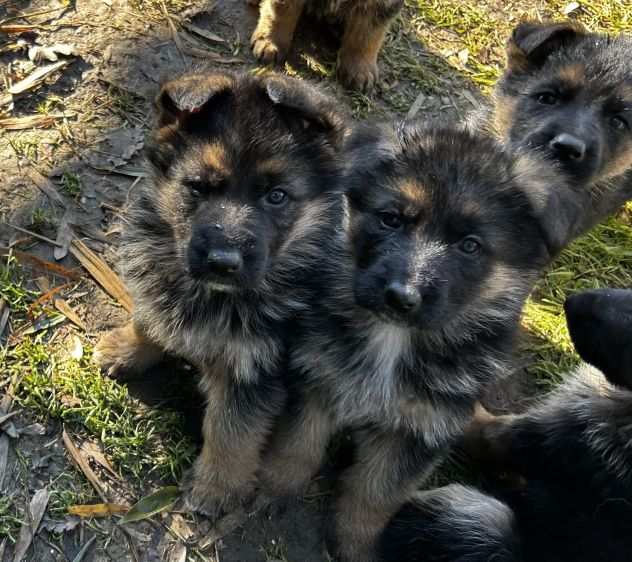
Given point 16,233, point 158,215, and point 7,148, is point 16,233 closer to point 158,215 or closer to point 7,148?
point 7,148

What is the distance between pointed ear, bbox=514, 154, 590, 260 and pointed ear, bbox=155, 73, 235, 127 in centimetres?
123

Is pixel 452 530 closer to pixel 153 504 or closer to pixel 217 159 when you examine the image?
pixel 153 504

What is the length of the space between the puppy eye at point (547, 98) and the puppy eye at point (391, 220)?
1.84 metres

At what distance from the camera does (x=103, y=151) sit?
14.7 feet

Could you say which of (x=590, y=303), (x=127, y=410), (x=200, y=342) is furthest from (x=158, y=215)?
(x=590, y=303)

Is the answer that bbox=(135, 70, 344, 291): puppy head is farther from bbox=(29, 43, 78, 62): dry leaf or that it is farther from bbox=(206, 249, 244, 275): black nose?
bbox=(29, 43, 78, 62): dry leaf

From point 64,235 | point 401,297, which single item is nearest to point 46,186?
point 64,235

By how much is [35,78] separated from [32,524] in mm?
2633

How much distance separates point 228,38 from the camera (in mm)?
5215

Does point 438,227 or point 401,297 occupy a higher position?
point 438,227

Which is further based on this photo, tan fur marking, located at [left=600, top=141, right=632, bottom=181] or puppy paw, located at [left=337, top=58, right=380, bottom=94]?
puppy paw, located at [left=337, top=58, right=380, bottom=94]

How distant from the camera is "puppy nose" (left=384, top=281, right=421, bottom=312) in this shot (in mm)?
2746

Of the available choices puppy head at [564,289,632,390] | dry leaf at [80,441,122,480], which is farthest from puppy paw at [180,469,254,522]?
puppy head at [564,289,632,390]

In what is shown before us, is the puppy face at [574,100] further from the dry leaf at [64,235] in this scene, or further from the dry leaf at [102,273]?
the dry leaf at [64,235]
